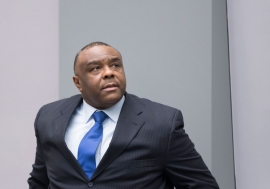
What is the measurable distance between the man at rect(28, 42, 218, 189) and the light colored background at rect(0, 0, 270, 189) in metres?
0.67

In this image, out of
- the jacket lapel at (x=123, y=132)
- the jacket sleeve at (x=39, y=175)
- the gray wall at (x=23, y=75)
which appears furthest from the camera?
the gray wall at (x=23, y=75)

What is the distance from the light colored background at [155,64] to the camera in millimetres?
2686

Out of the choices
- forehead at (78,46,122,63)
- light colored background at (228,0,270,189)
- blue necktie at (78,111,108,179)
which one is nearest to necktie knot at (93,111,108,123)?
blue necktie at (78,111,108,179)

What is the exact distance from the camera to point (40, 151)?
2.17m

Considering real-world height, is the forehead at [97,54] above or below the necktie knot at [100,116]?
above

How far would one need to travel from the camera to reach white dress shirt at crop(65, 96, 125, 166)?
2.01m

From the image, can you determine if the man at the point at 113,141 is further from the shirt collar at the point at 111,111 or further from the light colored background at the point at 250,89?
the light colored background at the point at 250,89

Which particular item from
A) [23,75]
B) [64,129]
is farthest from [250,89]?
[23,75]

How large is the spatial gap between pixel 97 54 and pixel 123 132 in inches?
13.0

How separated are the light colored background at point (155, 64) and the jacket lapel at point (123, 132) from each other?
75 centimetres

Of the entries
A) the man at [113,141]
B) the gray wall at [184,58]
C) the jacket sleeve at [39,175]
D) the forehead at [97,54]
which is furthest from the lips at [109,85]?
the gray wall at [184,58]

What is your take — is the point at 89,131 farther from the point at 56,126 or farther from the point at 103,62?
the point at 103,62

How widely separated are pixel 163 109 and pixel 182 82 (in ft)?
2.67

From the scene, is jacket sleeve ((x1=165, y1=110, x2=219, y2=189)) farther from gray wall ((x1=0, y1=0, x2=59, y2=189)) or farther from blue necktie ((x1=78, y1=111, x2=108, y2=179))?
gray wall ((x1=0, y1=0, x2=59, y2=189))
